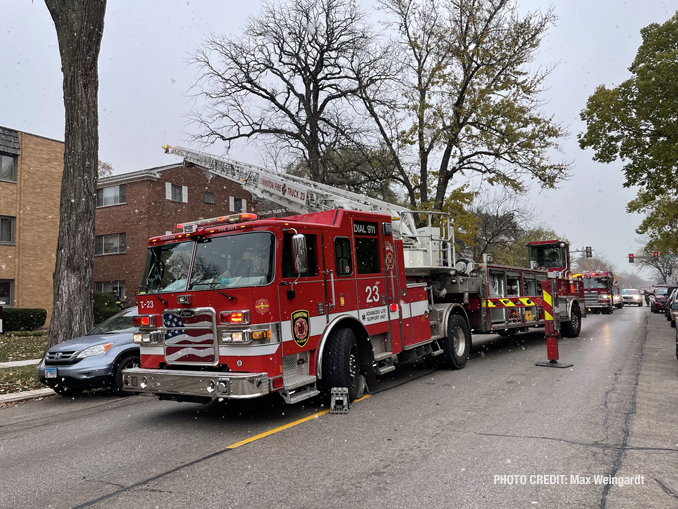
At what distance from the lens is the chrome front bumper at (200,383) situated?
18.4 feet

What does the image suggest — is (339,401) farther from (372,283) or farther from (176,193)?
(176,193)

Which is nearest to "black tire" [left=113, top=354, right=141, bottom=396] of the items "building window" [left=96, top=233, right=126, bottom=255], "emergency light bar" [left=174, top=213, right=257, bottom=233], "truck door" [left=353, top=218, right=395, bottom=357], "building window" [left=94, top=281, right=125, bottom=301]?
"emergency light bar" [left=174, top=213, right=257, bottom=233]

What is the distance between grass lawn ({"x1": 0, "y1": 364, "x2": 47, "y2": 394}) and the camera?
31.0 ft

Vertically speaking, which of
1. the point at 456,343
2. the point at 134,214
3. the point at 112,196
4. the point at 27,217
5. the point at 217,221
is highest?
the point at 112,196

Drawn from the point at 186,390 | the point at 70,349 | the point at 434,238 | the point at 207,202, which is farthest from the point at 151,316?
the point at 207,202

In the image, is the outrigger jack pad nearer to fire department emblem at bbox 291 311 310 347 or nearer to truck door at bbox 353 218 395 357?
truck door at bbox 353 218 395 357

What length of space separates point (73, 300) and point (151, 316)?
17.0ft

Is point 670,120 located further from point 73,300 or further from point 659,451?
point 73,300

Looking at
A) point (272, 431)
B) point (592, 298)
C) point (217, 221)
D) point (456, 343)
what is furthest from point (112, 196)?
point (592, 298)

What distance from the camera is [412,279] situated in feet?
30.3

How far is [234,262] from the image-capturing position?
629 cm

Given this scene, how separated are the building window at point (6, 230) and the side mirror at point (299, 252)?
2237 cm

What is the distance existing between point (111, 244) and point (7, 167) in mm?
7900

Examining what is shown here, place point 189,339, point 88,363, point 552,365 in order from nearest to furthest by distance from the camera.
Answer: point 189,339
point 88,363
point 552,365
